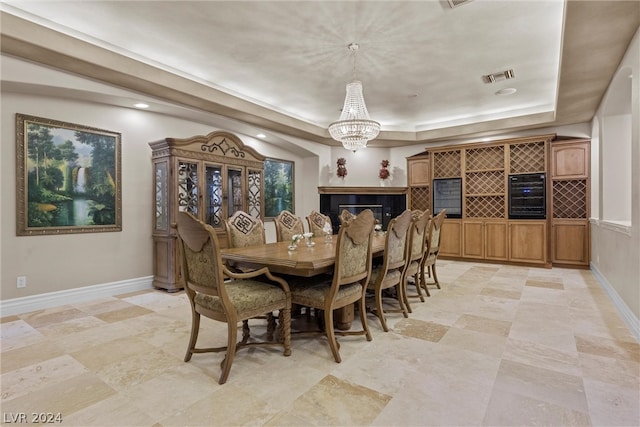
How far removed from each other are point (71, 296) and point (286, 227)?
2.71 meters

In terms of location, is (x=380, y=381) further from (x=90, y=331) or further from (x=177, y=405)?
(x=90, y=331)

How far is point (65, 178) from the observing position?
3.92 m

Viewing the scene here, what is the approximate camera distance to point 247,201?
5.46 meters

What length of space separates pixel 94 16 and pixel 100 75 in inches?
28.0

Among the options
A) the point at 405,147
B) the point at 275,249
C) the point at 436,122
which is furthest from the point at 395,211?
the point at 275,249

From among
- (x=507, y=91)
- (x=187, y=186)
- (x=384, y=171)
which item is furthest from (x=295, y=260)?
(x=384, y=171)

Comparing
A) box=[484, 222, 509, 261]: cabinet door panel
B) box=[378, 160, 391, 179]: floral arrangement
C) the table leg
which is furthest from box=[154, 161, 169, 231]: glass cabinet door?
box=[484, 222, 509, 261]: cabinet door panel

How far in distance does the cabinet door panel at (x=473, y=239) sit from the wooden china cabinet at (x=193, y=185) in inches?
169

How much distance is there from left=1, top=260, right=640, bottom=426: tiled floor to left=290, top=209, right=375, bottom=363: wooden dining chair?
24 cm

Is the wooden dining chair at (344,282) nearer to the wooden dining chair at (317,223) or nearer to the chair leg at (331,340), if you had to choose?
the chair leg at (331,340)

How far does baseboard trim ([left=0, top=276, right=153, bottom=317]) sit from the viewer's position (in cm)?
354

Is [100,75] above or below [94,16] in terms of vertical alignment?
below

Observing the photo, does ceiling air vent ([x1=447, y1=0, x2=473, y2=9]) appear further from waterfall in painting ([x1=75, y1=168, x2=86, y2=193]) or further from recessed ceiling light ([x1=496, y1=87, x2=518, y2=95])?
waterfall in painting ([x1=75, y1=168, x2=86, y2=193])

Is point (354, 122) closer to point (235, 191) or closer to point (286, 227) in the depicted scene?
point (286, 227)
